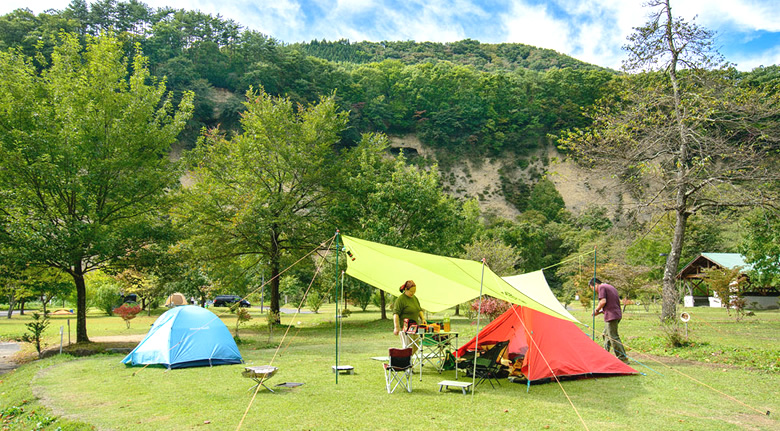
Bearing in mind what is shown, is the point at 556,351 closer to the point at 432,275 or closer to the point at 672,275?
the point at 432,275

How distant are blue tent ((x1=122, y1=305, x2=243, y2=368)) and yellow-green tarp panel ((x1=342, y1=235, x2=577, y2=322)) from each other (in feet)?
11.8

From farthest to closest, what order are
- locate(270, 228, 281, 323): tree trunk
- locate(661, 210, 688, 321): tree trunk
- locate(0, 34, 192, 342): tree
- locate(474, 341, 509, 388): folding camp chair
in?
locate(270, 228, 281, 323): tree trunk, locate(661, 210, 688, 321): tree trunk, locate(0, 34, 192, 342): tree, locate(474, 341, 509, 388): folding camp chair

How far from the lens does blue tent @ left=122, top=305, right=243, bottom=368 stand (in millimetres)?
9742

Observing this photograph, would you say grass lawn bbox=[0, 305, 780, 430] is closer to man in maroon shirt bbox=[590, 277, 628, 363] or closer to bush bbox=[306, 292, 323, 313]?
man in maroon shirt bbox=[590, 277, 628, 363]

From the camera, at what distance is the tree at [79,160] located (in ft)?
40.7

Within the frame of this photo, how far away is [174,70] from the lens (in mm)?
56094

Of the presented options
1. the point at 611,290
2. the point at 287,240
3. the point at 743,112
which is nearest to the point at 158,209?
the point at 287,240

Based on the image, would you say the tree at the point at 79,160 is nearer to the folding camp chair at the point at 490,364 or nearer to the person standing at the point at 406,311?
the person standing at the point at 406,311

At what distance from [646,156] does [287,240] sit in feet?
45.6

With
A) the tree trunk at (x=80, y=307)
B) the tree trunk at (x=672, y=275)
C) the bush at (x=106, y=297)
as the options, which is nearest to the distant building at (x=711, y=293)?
the tree trunk at (x=672, y=275)

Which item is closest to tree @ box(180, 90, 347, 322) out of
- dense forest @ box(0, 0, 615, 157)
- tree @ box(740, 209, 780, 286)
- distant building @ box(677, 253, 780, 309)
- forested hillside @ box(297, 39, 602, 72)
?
tree @ box(740, 209, 780, 286)

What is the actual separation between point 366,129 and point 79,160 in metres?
58.8

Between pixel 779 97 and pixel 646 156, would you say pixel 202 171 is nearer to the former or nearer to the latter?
pixel 646 156

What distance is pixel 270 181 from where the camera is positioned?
67.6 ft
